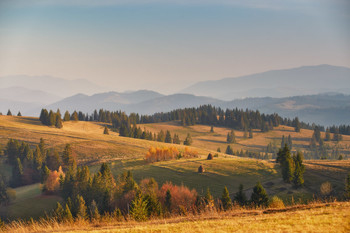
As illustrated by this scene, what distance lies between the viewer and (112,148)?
112 m

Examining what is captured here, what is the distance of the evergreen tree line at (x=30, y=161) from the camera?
90812mm

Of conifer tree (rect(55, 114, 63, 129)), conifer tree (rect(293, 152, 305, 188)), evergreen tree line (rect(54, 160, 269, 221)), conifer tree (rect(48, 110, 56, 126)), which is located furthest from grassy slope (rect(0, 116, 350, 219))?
conifer tree (rect(55, 114, 63, 129))

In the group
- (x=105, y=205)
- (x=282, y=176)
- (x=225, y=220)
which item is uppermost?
(x=225, y=220)

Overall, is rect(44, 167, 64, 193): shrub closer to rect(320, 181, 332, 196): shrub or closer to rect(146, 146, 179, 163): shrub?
rect(146, 146, 179, 163): shrub

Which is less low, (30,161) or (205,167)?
(205,167)

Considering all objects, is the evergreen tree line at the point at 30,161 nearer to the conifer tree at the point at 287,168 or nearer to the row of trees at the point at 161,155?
the row of trees at the point at 161,155

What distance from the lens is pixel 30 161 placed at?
9531cm

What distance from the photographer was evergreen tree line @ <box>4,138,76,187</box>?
90812 mm

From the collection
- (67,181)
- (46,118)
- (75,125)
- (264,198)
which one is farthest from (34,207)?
(75,125)

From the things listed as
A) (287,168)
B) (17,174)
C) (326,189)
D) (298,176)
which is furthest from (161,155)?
(326,189)

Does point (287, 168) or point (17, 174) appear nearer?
point (287, 168)

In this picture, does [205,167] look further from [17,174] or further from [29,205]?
[17,174]

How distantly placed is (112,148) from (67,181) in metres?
43.0

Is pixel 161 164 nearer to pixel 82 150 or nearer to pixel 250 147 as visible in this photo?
pixel 82 150
